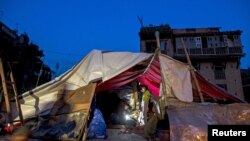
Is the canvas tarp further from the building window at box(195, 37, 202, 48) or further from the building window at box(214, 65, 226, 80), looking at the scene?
the building window at box(195, 37, 202, 48)

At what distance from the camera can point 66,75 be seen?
27.9 feet

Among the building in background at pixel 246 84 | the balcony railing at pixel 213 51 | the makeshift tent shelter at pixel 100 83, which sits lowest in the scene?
the makeshift tent shelter at pixel 100 83

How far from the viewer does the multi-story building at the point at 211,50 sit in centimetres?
2717

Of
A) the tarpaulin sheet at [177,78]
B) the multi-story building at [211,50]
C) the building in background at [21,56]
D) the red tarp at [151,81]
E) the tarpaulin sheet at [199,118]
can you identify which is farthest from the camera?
the multi-story building at [211,50]

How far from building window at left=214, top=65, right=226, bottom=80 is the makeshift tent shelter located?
19.2m

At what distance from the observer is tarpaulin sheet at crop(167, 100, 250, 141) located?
5.45 meters

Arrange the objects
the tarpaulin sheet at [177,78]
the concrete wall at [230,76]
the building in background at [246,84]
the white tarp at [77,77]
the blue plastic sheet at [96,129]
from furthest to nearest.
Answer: the building in background at [246,84] → the concrete wall at [230,76] → the white tarp at [77,77] → the tarpaulin sheet at [177,78] → the blue plastic sheet at [96,129]

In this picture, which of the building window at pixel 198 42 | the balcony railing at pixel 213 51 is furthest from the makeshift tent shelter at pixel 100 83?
the building window at pixel 198 42

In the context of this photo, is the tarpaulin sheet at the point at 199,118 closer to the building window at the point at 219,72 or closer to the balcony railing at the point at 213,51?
the balcony railing at the point at 213,51

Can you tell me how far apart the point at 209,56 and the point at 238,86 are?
4538 millimetres

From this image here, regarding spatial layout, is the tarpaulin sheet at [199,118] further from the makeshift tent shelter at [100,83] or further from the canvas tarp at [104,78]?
the canvas tarp at [104,78]

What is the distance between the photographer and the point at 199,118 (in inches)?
235

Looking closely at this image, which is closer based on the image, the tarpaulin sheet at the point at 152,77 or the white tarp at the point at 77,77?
the white tarp at the point at 77,77

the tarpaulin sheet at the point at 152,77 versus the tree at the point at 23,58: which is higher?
the tree at the point at 23,58
